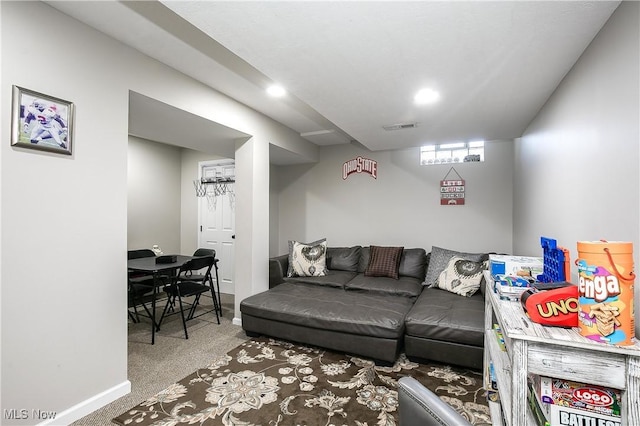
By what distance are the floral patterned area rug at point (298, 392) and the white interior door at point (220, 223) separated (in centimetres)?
259

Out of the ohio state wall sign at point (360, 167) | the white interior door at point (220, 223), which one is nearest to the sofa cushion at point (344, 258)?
the ohio state wall sign at point (360, 167)

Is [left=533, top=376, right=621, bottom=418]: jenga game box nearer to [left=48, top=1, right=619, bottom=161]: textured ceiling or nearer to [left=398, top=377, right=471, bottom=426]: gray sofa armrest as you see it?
[left=398, top=377, right=471, bottom=426]: gray sofa armrest

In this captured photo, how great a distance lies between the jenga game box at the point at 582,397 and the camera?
996mm

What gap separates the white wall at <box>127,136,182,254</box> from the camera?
15.4 feet

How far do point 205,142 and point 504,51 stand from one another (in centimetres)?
322

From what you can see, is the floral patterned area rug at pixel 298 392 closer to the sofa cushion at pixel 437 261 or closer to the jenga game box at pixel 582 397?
the jenga game box at pixel 582 397

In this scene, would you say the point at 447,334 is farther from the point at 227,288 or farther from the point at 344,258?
the point at 227,288

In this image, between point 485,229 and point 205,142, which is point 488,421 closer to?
point 485,229

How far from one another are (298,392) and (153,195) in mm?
4261

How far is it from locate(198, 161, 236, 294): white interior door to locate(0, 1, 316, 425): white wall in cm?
292

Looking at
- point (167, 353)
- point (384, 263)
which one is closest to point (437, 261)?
point (384, 263)

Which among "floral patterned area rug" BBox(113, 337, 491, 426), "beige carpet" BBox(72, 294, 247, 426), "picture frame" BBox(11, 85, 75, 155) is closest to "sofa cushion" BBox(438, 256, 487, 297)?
"floral patterned area rug" BBox(113, 337, 491, 426)

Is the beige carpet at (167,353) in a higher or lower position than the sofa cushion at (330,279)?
lower

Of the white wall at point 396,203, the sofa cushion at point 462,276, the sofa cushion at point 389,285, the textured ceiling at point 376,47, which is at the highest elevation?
the textured ceiling at point 376,47
